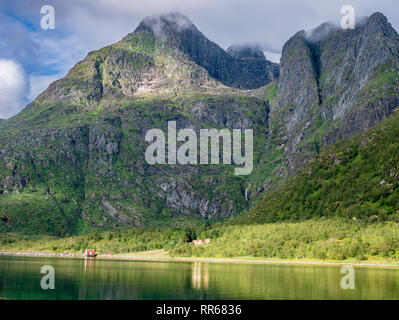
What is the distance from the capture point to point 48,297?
87.4 m

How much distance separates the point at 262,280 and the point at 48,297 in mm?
54376

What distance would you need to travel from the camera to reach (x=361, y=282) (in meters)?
117

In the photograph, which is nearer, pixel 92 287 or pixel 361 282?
pixel 92 287
